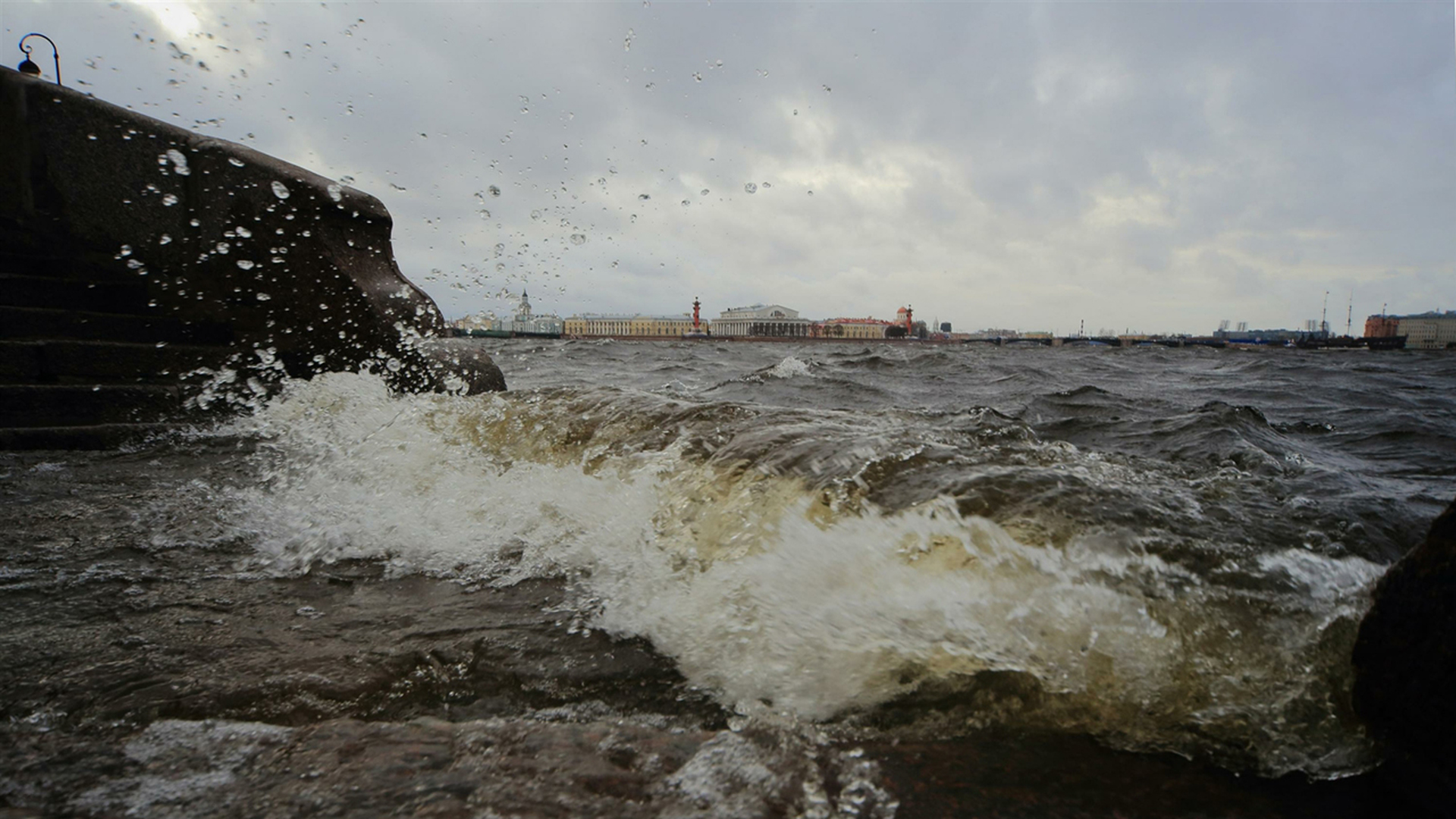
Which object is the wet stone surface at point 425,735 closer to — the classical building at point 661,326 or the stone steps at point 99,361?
the stone steps at point 99,361

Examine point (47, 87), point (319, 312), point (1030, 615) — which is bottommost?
point (1030, 615)

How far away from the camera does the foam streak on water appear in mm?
1527

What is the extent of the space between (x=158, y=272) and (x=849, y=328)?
4105 inches

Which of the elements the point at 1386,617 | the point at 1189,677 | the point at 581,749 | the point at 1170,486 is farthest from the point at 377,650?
the point at 1170,486

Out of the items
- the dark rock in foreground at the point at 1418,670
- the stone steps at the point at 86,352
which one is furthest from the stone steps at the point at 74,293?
the dark rock in foreground at the point at 1418,670

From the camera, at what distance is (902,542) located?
2.07 m

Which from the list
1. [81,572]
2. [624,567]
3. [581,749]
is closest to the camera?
[581,749]

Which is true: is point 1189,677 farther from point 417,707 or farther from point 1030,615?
point 417,707

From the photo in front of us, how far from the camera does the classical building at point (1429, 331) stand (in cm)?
6034

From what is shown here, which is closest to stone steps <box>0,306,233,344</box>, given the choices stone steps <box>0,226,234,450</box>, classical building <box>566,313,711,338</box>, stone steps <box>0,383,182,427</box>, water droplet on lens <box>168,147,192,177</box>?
stone steps <box>0,226,234,450</box>

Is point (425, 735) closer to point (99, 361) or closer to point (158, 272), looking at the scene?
point (99, 361)

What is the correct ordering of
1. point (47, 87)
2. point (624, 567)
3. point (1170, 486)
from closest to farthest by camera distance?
A: point (624, 567) → point (1170, 486) → point (47, 87)

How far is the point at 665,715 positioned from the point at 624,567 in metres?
0.94

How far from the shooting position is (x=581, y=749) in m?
1.21
